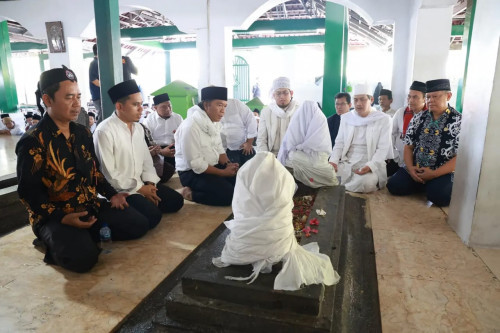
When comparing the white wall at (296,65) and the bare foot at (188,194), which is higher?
the white wall at (296,65)

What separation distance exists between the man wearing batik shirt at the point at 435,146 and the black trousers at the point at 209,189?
87.0 inches

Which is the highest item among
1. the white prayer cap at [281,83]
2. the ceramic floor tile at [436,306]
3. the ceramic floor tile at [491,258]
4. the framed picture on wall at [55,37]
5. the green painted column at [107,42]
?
the framed picture on wall at [55,37]

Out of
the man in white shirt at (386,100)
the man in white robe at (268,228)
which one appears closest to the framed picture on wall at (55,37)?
the man in white shirt at (386,100)

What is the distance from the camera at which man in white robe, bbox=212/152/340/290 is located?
1914mm

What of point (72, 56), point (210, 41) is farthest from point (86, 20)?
point (210, 41)

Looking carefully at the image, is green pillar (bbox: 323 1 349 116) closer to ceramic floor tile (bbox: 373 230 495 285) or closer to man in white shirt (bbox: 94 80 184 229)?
ceramic floor tile (bbox: 373 230 495 285)

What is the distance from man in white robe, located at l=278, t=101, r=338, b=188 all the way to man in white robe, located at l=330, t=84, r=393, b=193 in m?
0.63

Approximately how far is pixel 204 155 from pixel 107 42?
6.28ft

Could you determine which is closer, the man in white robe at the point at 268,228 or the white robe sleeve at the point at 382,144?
the man in white robe at the point at 268,228

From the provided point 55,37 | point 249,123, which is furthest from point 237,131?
point 55,37

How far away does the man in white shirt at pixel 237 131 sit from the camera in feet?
18.0

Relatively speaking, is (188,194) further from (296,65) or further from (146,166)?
(296,65)

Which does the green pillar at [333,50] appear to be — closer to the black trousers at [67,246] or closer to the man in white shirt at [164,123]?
the man in white shirt at [164,123]

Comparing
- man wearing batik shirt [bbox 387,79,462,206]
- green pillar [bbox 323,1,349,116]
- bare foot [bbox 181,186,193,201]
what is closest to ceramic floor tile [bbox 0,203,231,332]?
bare foot [bbox 181,186,193,201]
